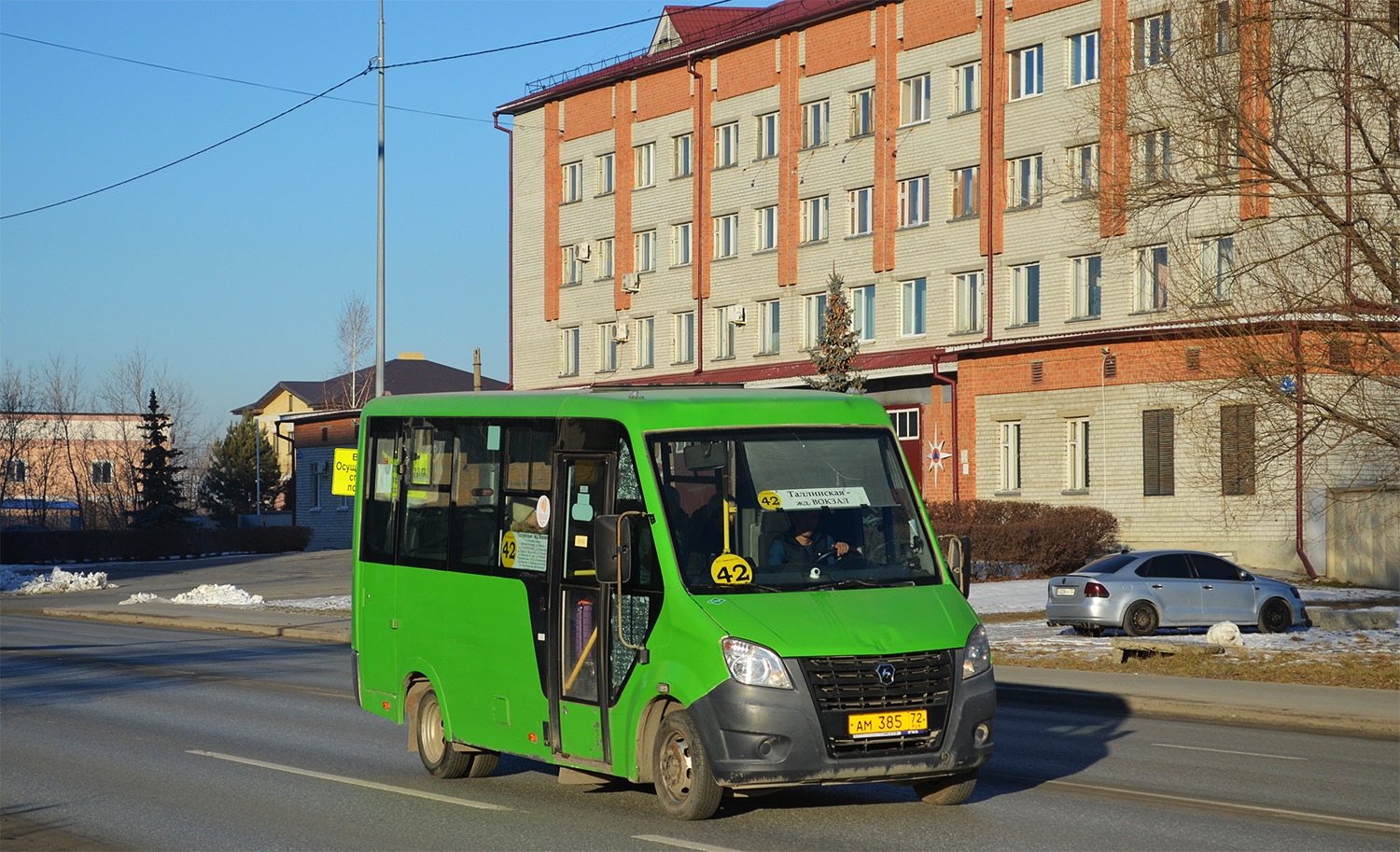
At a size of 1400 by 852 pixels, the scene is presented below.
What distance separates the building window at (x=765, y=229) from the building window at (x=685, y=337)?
4.22m

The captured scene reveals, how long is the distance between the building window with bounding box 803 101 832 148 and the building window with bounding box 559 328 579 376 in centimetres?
1471

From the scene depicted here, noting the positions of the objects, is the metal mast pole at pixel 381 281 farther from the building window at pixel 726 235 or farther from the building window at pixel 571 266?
the building window at pixel 571 266

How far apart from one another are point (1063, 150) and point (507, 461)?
36.5 metres

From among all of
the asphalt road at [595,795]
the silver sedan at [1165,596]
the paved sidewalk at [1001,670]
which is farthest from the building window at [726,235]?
the asphalt road at [595,795]

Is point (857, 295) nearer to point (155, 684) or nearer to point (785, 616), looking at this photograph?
point (155, 684)

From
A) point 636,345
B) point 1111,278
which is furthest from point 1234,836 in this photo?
point 636,345

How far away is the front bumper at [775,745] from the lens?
818cm

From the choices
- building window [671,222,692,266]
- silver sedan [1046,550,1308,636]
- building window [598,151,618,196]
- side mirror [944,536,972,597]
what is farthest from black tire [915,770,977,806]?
building window [598,151,618,196]

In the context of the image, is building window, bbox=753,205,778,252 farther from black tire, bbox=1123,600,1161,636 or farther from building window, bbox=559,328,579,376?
black tire, bbox=1123,600,1161,636

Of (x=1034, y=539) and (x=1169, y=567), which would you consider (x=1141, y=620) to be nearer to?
(x=1169, y=567)

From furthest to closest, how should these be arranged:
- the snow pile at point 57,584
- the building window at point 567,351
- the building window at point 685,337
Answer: the building window at point 567,351 < the building window at point 685,337 < the snow pile at point 57,584

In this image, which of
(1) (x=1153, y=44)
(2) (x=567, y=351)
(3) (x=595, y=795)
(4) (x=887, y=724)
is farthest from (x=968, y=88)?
(4) (x=887, y=724)

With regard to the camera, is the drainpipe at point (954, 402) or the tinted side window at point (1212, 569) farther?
the drainpipe at point (954, 402)

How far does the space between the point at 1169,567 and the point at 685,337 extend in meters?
34.4
